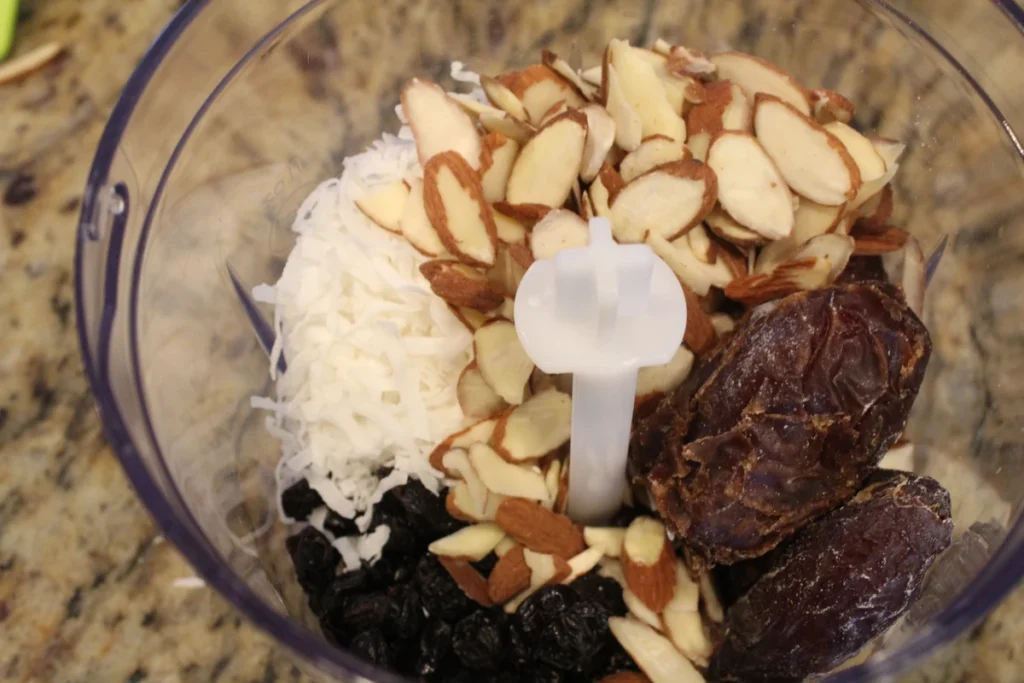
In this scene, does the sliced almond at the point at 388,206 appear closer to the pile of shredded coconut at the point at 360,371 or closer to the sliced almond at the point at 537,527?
the pile of shredded coconut at the point at 360,371

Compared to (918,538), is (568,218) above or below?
above

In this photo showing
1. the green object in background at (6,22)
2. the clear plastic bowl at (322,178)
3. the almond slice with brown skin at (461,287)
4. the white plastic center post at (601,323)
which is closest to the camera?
the white plastic center post at (601,323)

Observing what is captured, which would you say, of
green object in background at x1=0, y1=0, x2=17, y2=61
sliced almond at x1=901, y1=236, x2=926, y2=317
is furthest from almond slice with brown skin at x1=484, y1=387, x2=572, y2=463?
green object in background at x1=0, y1=0, x2=17, y2=61

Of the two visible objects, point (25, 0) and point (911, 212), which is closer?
point (911, 212)

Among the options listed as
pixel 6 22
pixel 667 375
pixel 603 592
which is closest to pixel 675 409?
pixel 667 375

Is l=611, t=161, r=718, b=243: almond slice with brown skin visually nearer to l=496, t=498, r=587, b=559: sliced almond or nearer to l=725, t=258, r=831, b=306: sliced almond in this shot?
l=725, t=258, r=831, b=306: sliced almond

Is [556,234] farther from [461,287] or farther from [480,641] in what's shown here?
[480,641]

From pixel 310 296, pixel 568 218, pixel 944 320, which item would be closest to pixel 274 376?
pixel 310 296

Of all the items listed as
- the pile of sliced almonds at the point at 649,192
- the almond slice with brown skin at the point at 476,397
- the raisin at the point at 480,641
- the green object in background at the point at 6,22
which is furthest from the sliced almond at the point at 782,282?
the green object in background at the point at 6,22

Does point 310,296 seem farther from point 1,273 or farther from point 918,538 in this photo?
point 918,538
